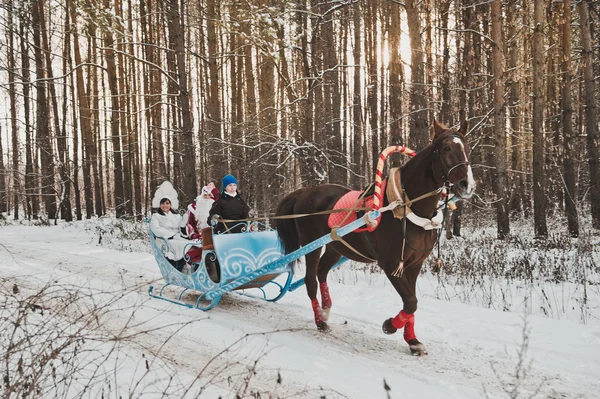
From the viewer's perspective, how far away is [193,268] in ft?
21.6

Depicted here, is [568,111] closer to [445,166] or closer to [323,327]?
[445,166]

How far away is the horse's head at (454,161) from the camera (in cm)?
377

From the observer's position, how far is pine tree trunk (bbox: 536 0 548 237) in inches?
486

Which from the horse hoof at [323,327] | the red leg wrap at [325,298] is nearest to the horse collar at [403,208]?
the horse hoof at [323,327]

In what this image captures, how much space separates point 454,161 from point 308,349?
2.22 meters

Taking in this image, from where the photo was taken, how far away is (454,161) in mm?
3914

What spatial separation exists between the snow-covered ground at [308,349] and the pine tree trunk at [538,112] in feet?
22.9

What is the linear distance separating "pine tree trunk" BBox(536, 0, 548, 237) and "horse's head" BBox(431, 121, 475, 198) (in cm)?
994

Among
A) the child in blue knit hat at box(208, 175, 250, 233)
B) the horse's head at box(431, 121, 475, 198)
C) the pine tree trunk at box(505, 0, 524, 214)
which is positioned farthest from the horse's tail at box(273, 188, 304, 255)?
the pine tree trunk at box(505, 0, 524, 214)

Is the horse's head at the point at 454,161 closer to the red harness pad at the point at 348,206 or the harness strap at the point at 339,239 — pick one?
the red harness pad at the point at 348,206

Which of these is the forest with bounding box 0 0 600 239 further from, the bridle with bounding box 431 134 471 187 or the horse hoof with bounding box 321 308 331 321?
the horse hoof with bounding box 321 308 331 321

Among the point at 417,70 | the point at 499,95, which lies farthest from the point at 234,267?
the point at 499,95

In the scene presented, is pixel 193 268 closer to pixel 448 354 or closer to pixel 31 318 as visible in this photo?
pixel 31 318

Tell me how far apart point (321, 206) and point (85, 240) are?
32.0 ft
